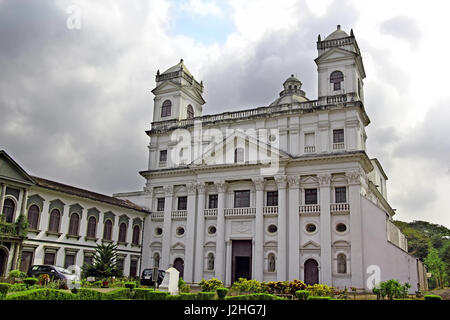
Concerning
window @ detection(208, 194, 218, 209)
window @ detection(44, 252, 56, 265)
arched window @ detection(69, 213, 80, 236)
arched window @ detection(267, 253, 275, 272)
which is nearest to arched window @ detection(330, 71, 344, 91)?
window @ detection(208, 194, 218, 209)

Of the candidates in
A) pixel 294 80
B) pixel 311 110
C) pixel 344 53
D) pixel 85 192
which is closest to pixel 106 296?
pixel 85 192

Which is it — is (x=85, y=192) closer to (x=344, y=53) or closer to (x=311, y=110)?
(x=311, y=110)

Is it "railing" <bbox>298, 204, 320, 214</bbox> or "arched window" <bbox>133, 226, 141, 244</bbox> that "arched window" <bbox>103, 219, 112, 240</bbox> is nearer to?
"arched window" <bbox>133, 226, 141, 244</bbox>

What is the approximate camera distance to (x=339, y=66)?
1436 inches

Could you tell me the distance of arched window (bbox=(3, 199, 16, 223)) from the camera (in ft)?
91.5

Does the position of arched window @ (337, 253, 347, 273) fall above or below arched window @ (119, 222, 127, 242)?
below

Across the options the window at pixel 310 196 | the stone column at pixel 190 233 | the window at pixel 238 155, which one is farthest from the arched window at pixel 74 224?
the window at pixel 310 196

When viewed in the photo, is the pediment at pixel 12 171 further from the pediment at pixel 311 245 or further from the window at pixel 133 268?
the pediment at pixel 311 245

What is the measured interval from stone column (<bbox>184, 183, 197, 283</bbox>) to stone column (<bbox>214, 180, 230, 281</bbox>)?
7.87ft

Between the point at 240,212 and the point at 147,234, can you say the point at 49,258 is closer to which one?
the point at 147,234

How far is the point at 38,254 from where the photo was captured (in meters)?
29.8

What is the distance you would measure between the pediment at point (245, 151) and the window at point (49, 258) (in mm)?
13687

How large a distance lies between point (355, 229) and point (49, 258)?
22.3 m

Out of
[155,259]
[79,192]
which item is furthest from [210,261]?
[79,192]
